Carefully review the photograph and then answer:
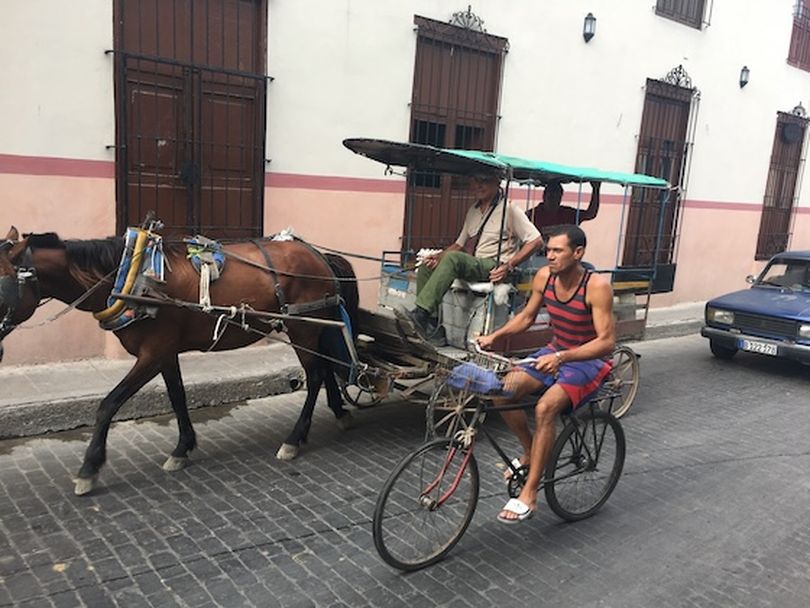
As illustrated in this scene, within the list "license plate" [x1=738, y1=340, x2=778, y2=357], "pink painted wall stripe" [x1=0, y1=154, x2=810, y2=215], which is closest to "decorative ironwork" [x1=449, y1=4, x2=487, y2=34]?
"pink painted wall stripe" [x1=0, y1=154, x2=810, y2=215]

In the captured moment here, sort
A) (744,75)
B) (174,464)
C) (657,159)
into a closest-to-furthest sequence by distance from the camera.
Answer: (174,464)
(657,159)
(744,75)

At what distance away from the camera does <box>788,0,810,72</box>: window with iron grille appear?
1339 cm

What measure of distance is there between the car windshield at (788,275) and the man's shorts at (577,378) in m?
6.17

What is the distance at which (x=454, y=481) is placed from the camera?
351 centimetres

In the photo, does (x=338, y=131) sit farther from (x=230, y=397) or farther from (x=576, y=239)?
(x=576, y=239)

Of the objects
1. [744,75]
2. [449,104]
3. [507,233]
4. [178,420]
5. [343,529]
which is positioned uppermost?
[744,75]

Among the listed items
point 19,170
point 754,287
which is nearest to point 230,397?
point 19,170

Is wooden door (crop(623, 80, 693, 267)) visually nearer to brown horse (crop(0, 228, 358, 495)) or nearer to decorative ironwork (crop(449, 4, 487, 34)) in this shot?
decorative ironwork (crop(449, 4, 487, 34))

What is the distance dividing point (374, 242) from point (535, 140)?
3.13 meters

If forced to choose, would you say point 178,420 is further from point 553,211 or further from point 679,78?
point 679,78

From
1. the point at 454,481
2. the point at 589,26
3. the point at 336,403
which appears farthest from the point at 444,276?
the point at 589,26

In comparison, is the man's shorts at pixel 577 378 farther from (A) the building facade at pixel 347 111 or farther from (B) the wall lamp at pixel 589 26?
(B) the wall lamp at pixel 589 26

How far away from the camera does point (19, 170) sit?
591 cm

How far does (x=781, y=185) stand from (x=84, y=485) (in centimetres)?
1506
